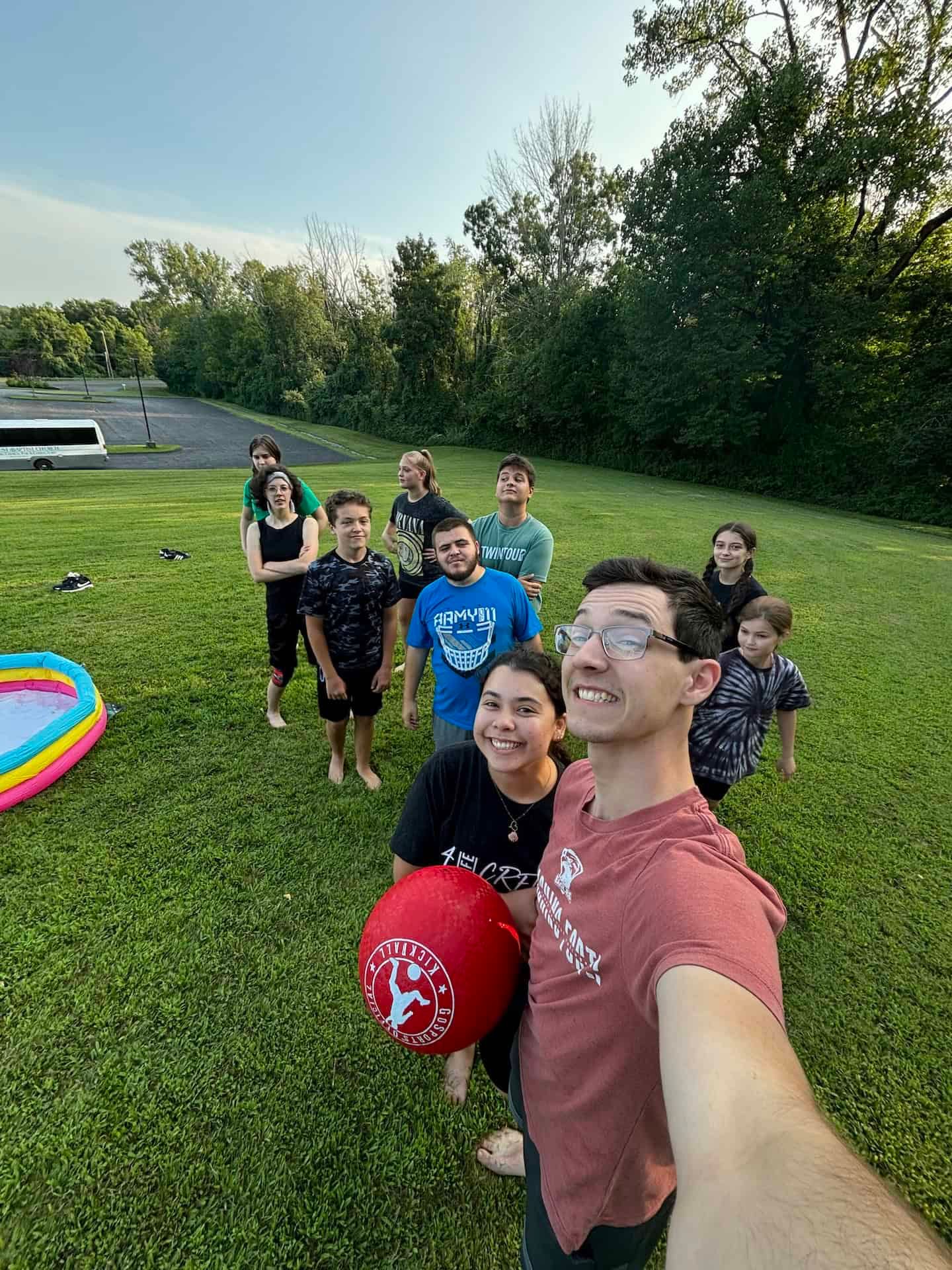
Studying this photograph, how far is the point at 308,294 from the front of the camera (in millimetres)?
49875

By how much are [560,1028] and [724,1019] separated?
525 mm

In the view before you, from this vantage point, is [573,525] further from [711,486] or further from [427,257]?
[427,257]

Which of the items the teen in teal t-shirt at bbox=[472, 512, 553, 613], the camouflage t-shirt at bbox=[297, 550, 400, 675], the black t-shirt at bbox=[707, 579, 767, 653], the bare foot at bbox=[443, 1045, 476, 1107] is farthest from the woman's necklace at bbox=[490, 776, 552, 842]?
the black t-shirt at bbox=[707, 579, 767, 653]

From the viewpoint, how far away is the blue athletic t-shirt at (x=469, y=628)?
3.03 m

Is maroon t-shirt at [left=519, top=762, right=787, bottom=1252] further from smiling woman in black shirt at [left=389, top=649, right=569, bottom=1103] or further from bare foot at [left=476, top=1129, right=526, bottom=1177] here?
bare foot at [left=476, top=1129, right=526, bottom=1177]

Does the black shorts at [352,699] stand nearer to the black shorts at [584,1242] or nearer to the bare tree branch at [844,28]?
the black shorts at [584,1242]

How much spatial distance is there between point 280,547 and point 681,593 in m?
3.64

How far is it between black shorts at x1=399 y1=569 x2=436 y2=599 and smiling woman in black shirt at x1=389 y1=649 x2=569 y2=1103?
2.81m

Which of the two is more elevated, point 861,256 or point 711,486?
point 861,256

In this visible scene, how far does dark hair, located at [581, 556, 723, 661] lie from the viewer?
135 centimetres

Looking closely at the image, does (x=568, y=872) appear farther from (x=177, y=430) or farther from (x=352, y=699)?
(x=177, y=430)

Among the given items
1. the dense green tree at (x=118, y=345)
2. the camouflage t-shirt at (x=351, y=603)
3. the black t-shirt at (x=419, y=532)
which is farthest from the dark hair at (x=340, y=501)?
the dense green tree at (x=118, y=345)

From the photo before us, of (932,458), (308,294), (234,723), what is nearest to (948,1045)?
(234,723)

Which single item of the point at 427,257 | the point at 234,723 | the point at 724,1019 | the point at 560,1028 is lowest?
the point at 234,723
